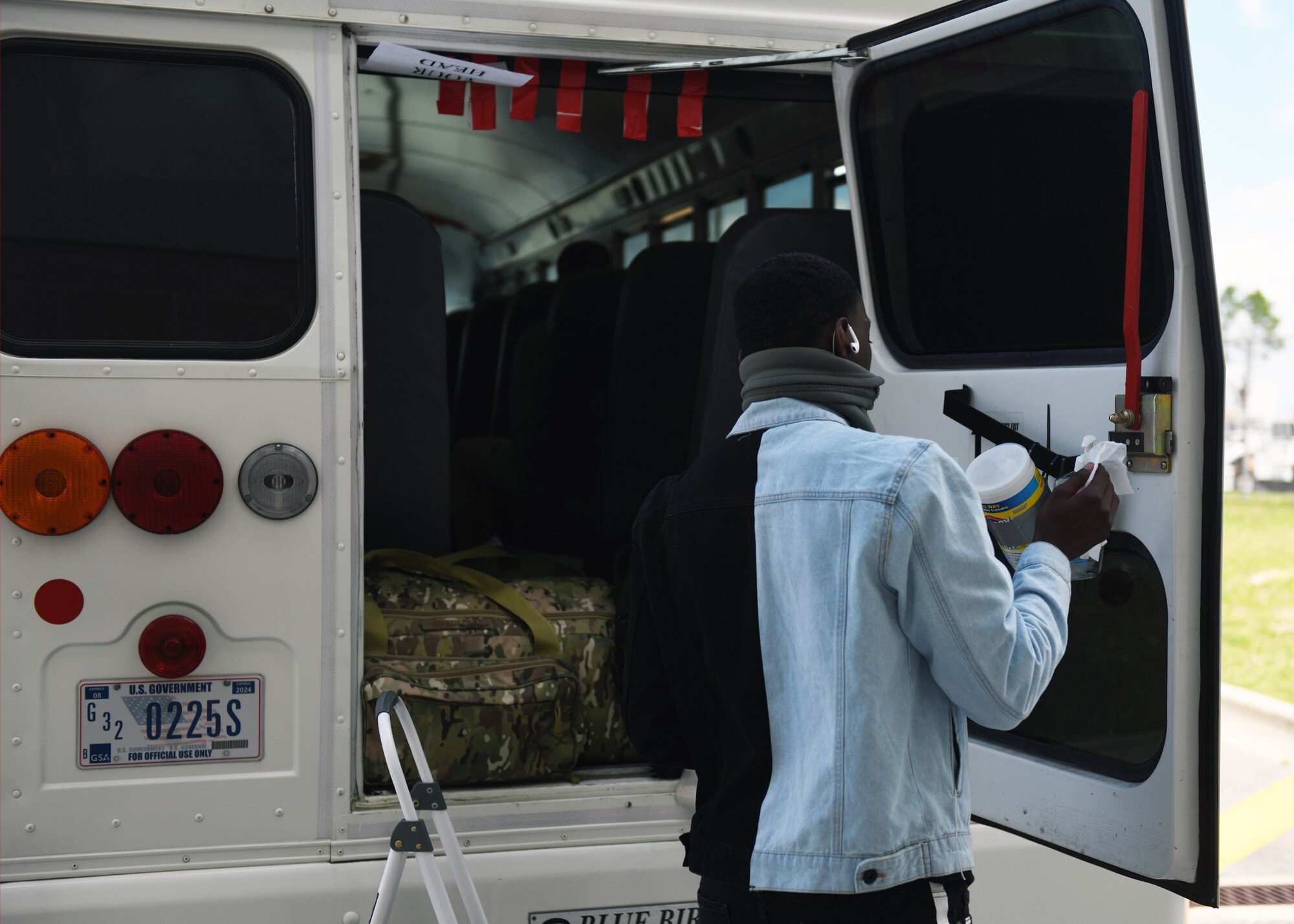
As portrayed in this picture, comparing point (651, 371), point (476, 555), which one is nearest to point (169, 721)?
point (476, 555)

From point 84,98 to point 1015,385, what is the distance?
6.09 ft

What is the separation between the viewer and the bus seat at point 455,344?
623 cm

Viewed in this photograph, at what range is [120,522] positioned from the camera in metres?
2.16

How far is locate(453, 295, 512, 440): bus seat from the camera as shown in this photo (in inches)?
234

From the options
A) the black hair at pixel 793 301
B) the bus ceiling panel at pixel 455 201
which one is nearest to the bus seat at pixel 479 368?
the bus ceiling panel at pixel 455 201

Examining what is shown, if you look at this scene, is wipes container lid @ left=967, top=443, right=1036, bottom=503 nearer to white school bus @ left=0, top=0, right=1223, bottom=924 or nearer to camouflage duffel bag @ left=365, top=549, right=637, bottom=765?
white school bus @ left=0, top=0, right=1223, bottom=924

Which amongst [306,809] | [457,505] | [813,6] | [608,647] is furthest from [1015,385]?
[457,505]

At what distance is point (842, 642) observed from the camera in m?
1.48

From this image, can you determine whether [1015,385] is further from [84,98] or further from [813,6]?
[84,98]

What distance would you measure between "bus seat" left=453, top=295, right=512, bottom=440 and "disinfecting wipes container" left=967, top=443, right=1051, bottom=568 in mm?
3928

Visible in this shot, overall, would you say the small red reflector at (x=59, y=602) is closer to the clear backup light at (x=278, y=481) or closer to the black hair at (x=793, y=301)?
the clear backup light at (x=278, y=481)

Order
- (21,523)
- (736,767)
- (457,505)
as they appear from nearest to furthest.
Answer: (736,767), (21,523), (457,505)

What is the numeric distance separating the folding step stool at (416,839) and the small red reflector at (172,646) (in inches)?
15.1

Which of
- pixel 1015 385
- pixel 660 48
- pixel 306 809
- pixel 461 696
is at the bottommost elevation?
pixel 306 809
